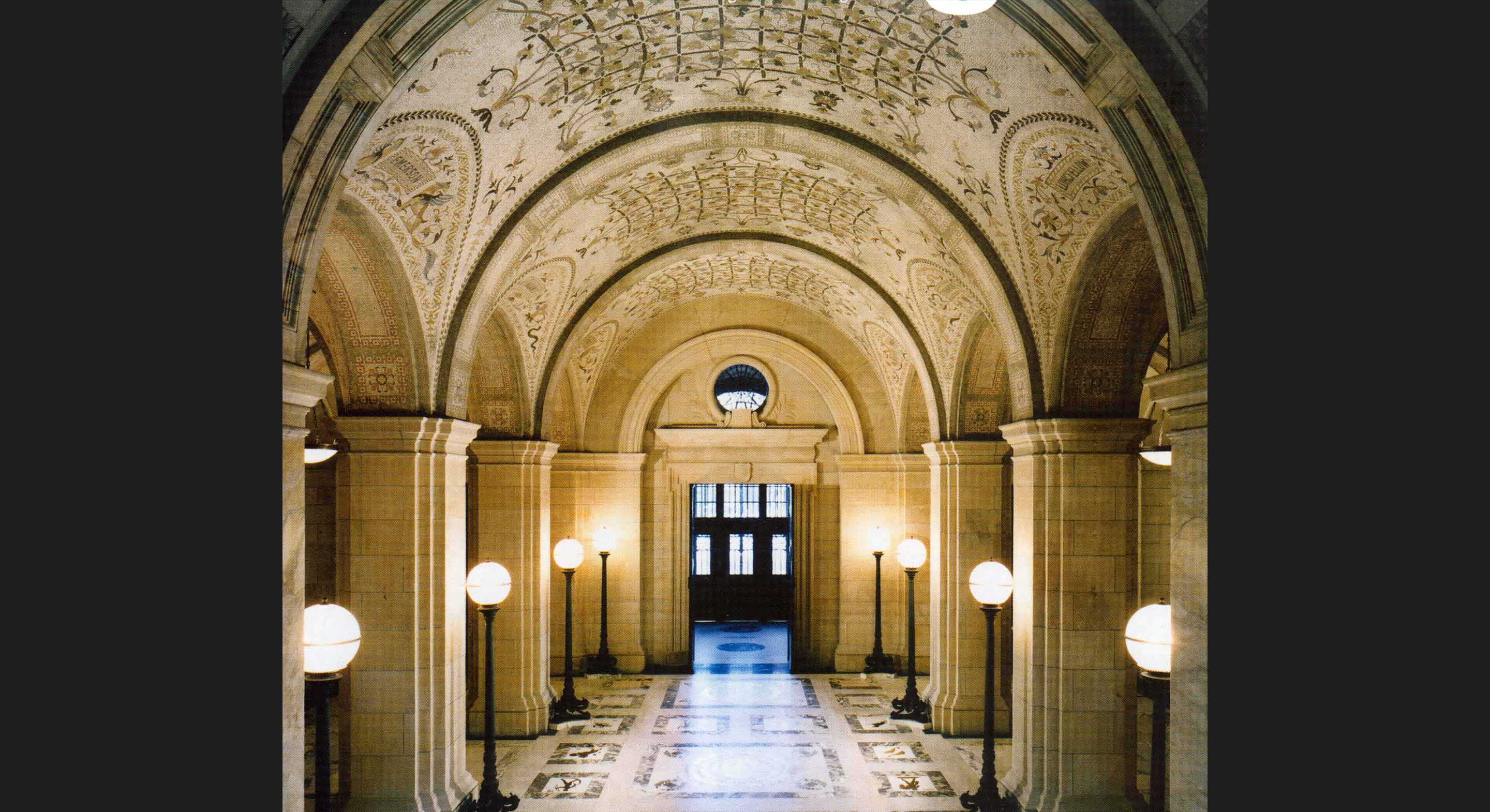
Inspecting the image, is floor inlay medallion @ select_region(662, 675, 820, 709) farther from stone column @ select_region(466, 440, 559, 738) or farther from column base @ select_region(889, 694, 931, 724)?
stone column @ select_region(466, 440, 559, 738)

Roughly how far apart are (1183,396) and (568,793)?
322 inches

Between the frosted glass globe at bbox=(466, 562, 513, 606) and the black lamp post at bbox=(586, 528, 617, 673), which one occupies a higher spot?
the frosted glass globe at bbox=(466, 562, 513, 606)

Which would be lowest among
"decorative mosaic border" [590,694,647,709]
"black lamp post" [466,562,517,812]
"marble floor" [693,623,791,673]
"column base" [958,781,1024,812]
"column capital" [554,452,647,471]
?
"marble floor" [693,623,791,673]

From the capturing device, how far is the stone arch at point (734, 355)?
1727 centimetres

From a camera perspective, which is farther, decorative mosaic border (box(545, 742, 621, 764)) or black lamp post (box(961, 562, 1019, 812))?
decorative mosaic border (box(545, 742, 621, 764))

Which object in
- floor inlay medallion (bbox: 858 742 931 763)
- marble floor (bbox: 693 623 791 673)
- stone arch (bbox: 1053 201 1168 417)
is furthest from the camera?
marble floor (bbox: 693 623 791 673)

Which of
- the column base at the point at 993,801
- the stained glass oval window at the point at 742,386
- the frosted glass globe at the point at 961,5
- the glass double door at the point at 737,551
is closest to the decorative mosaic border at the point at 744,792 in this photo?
the column base at the point at 993,801

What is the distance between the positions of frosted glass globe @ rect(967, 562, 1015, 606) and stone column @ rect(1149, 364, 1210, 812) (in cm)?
374

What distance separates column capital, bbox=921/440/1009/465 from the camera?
12.1m

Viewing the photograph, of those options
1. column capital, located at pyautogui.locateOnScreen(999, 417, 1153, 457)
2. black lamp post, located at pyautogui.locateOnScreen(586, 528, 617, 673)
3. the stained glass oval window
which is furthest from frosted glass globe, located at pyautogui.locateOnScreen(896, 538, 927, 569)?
column capital, located at pyautogui.locateOnScreen(999, 417, 1153, 457)

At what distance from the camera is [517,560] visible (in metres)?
12.4

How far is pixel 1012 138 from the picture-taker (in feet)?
23.4

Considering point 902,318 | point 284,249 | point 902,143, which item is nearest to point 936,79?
point 902,143

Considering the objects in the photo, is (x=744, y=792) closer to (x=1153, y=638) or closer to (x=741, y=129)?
(x=1153, y=638)
